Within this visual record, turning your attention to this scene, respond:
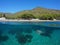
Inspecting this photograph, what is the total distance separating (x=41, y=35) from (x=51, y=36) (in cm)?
100

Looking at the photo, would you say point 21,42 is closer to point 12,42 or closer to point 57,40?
point 12,42

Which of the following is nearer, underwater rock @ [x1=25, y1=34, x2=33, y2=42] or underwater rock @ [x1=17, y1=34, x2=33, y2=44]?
underwater rock @ [x1=17, y1=34, x2=33, y2=44]

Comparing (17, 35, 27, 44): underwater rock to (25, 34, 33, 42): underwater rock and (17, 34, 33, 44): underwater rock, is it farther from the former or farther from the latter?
(25, 34, 33, 42): underwater rock

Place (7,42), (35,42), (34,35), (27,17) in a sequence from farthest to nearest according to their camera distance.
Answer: (27,17) → (34,35) → (35,42) → (7,42)

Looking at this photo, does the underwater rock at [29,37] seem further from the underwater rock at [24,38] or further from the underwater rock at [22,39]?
the underwater rock at [22,39]

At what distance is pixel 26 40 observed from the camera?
44.0ft

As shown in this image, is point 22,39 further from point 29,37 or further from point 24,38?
point 29,37

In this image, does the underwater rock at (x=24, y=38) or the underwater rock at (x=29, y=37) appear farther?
the underwater rock at (x=29, y=37)

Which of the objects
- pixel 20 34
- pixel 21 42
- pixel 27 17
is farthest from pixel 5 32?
pixel 27 17

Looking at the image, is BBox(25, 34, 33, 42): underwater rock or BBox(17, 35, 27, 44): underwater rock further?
BBox(25, 34, 33, 42): underwater rock

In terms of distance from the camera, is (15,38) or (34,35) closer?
(15,38)

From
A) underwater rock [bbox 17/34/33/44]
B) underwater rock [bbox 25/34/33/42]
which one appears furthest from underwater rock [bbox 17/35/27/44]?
underwater rock [bbox 25/34/33/42]

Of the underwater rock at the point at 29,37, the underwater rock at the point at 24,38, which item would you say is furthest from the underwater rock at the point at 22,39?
the underwater rock at the point at 29,37

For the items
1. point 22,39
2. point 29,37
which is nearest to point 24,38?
point 22,39
